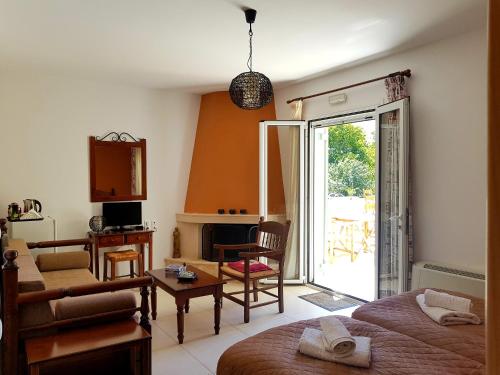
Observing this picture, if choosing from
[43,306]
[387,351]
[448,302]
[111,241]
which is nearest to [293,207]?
[111,241]

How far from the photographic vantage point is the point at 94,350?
218cm

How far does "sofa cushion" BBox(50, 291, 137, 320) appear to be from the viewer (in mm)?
2395

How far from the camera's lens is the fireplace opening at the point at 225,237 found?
5512 mm

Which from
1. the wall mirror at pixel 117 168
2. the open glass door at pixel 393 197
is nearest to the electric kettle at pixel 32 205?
the wall mirror at pixel 117 168

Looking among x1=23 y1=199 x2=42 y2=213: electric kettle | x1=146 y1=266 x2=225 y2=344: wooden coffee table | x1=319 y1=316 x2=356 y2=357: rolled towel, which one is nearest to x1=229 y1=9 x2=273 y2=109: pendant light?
x1=146 y1=266 x2=225 y2=344: wooden coffee table

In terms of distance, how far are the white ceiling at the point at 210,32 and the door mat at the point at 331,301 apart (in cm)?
261

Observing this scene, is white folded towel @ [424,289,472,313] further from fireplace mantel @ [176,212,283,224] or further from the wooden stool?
the wooden stool

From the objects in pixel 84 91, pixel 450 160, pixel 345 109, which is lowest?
pixel 450 160

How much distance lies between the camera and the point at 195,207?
5.67 metres

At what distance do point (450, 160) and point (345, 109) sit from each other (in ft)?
4.67

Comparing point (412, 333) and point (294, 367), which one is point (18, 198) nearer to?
point (294, 367)

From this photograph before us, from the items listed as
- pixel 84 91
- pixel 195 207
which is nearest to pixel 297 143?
pixel 195 207

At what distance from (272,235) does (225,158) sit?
A: 160cm

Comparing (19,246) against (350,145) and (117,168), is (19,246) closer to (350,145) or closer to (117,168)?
(117,168)
